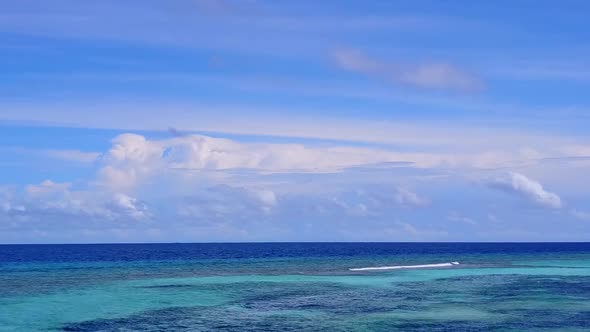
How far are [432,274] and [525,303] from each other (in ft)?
74.2

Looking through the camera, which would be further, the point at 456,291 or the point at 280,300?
the point at 456,291

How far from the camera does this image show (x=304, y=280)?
53312 mm

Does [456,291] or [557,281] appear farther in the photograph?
[557,281]

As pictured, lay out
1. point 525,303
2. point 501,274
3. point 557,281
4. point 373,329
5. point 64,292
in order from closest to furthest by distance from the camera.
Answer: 1. point 373,329
2. point 525,303
3. point 64,292
4. point 557,281
5. point 501,274

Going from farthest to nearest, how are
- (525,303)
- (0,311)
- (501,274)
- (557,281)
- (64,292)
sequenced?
(501,274)
(557,281)
(64,292)
(525,303)
(0,311)

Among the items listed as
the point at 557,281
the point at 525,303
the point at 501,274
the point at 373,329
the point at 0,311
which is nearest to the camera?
the point at 373,329

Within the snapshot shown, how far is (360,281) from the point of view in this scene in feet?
174

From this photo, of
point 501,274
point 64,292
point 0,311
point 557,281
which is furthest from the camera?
point 501,274

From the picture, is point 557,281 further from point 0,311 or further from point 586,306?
point 0,311

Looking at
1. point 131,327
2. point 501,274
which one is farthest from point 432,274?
point 131,327

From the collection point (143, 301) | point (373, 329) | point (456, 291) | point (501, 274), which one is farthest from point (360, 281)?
point (373, 329)

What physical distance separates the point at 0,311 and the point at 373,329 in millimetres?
18193

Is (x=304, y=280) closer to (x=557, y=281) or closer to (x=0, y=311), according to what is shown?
(x=557, y=281)

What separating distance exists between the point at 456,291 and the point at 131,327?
72.8 ft
